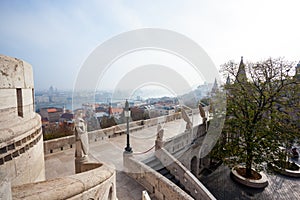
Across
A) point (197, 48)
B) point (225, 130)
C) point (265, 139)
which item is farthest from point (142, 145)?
point (265, 139)

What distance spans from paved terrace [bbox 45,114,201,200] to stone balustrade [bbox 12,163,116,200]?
1.98 metres

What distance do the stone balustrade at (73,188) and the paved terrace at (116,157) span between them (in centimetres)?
198

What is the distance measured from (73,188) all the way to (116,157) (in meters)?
5.50

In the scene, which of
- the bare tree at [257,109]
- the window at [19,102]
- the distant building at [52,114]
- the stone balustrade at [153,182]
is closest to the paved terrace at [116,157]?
the stone balustrade at [153,182]

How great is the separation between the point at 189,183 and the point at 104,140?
5982 mm

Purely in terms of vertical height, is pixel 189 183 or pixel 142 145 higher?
pixel 142 145

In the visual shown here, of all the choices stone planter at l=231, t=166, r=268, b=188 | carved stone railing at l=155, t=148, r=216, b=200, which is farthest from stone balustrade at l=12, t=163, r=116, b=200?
stone planter at l=231, t=166, r=268, b=188

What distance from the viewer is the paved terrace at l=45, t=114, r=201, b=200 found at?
571 cm

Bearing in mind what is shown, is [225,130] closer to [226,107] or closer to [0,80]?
[226,107]

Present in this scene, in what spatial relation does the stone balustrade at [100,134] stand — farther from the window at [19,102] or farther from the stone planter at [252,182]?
the stone planter at [252,182]

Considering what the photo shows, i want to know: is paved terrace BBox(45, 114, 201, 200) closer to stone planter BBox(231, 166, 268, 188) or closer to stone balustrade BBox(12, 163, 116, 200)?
stone balustrade BBox(12, 163, 116, 200)

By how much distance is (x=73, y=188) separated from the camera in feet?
9.02

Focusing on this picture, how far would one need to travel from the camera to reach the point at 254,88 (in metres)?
10.8

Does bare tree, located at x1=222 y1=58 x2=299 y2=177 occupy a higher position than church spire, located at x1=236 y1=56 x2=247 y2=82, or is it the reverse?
church spire, located at x1=236 y1=56 x2=247 y2=82
